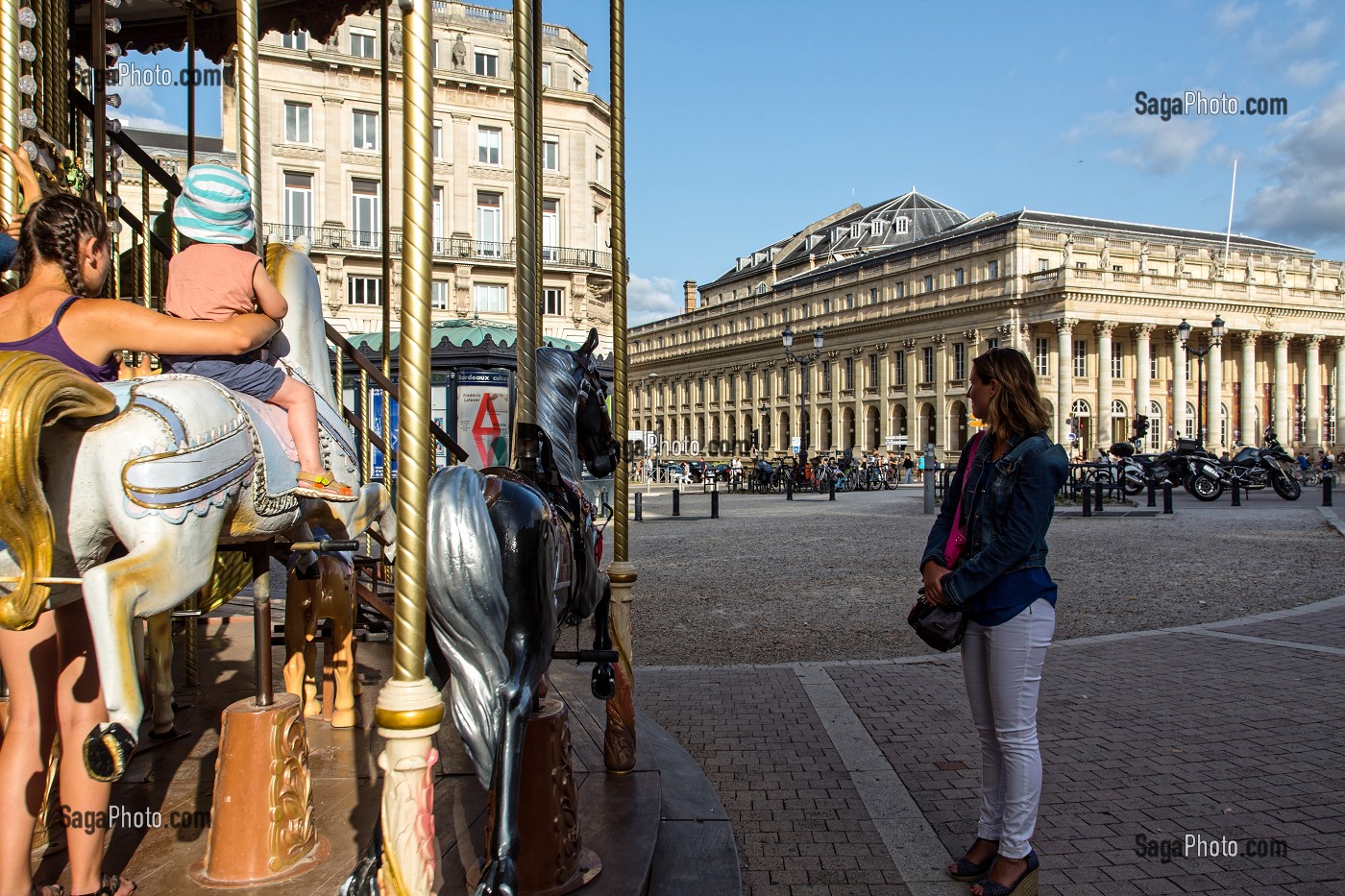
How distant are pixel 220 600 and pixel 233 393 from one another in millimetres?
1102

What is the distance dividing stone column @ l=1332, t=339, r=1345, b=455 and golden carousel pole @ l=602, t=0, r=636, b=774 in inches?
3339

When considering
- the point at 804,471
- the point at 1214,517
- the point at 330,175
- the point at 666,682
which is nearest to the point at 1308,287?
the point at 804,471

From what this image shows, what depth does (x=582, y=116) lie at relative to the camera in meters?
31.7

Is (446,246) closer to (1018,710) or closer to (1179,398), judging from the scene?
(1018,710)

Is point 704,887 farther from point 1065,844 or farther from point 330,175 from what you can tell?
point 330,175

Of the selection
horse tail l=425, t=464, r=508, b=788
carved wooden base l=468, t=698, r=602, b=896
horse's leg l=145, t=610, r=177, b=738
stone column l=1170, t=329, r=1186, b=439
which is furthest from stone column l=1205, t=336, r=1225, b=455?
horse tail l=425, t=464, r=508, b=788

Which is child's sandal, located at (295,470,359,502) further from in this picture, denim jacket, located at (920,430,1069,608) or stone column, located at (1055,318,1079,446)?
stone column, located at (1055,318,1079,446)

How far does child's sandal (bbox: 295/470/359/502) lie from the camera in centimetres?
314

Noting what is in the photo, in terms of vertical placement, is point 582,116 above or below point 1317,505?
above

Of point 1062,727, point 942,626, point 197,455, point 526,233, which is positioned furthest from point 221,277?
point 1062,727

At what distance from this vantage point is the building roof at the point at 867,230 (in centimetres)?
8319

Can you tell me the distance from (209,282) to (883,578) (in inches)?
417

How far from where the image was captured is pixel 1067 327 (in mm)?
62875

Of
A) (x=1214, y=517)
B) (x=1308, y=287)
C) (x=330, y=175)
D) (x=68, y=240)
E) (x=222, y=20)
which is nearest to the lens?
(x=68, y=240)
